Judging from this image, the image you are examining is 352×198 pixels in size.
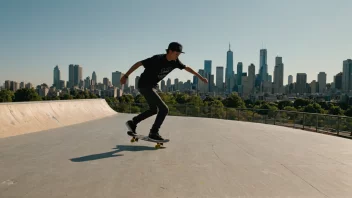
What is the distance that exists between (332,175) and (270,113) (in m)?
11.8

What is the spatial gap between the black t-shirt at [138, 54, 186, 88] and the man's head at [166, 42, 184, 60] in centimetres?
14

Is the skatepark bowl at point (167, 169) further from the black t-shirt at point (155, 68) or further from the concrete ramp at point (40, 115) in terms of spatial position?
the black t-shirt at point (155, 68)

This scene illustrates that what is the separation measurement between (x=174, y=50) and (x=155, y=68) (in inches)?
20.3

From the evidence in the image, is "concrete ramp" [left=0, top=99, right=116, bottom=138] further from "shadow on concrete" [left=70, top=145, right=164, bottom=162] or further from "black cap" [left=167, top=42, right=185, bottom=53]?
"black cap" [left=167, top=42, right=185, bottom=53]

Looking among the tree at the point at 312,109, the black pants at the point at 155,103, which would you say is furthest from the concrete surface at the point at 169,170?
the tree at the point at 312,109

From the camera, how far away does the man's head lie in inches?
210

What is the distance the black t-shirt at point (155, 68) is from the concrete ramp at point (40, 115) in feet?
13.1

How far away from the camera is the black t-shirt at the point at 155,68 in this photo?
539cm

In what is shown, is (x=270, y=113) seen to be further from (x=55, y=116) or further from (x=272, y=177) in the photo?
(x=272, y=177)

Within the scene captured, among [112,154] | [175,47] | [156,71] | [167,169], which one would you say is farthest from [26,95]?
[167,169]

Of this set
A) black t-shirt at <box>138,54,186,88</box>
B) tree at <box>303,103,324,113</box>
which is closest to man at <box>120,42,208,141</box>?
black t-shirt at <box>138,54,186,88</box>

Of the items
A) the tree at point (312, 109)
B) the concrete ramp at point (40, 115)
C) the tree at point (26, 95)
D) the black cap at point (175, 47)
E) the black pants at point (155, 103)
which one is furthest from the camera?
the tree at point (312, 109)

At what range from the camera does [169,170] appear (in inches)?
153

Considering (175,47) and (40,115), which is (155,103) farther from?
(40,115)
